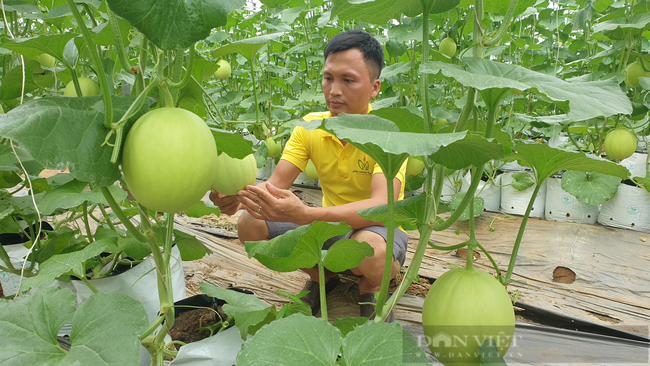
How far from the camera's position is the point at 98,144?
0.62 metres

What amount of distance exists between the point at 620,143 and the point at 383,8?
2448mm

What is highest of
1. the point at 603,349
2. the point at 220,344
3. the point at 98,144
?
the point at 98,144

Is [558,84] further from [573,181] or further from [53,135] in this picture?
[573,181]

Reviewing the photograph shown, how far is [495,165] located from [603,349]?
2.06 meters

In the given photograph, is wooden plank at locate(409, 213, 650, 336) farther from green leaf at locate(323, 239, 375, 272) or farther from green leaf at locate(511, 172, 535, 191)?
green leaf at locate(323, 239, 375, 272)

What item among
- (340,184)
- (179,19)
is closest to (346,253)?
(179,19)

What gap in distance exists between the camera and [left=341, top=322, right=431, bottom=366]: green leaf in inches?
27.2

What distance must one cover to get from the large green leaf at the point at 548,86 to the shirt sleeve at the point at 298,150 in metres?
1.44

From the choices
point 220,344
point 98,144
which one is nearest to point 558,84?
point 98,144

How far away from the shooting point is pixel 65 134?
0.59 meters

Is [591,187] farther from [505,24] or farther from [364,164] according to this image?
[505,24]

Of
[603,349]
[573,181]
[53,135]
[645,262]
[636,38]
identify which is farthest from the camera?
[573,181]

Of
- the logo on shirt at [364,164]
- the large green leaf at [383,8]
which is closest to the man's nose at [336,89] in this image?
the logo on shirt at [364,164]

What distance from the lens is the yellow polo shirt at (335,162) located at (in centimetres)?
205
